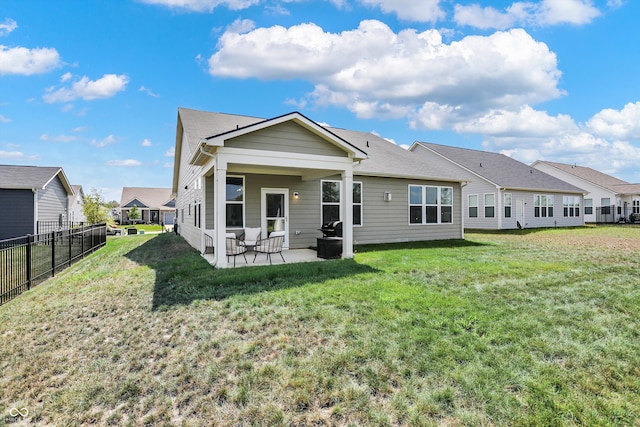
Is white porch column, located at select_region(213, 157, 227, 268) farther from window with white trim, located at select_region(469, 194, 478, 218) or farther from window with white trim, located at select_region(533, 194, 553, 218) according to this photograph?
window with white trim, located at select_region(533, 194, 553, 218)

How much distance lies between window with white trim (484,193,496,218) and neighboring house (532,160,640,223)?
1677cm

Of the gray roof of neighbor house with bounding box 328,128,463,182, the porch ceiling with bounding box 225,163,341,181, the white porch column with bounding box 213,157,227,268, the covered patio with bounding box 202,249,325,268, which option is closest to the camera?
the white porch column with bounding box 213,157,227,268

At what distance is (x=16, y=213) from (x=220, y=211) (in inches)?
674

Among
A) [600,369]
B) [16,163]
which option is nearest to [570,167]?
[600,369]

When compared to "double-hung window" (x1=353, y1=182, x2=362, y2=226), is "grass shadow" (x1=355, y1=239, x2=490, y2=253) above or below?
below

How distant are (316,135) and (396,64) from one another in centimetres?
682

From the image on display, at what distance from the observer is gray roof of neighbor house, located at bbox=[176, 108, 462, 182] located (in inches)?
468

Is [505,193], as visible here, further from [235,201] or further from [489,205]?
[235,201]

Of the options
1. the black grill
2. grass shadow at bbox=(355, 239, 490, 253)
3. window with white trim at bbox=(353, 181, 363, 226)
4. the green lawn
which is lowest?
the green lawn

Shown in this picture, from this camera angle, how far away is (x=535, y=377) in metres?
2.98

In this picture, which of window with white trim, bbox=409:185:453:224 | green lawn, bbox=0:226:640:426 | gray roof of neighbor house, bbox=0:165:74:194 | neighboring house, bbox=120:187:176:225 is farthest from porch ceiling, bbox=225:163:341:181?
neighboring house, bbox=120:187:176:225

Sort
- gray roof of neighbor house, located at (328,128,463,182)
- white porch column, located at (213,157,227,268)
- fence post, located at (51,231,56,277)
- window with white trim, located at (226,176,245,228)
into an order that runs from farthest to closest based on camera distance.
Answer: gray roof of neighbor house, located at (328,128,463,182) → window with white trim, located at (226,176,245,228) → fence post, located at (51,231,56,277) → white porch column, located at (213,157,227,268)

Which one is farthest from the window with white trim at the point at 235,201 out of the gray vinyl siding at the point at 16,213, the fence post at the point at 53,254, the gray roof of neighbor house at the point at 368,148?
the gray vinyl siding at the point at 16,213

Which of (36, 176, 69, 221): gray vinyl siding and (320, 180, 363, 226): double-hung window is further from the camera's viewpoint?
(36, 176, 69, 221): gray vinyl siding
